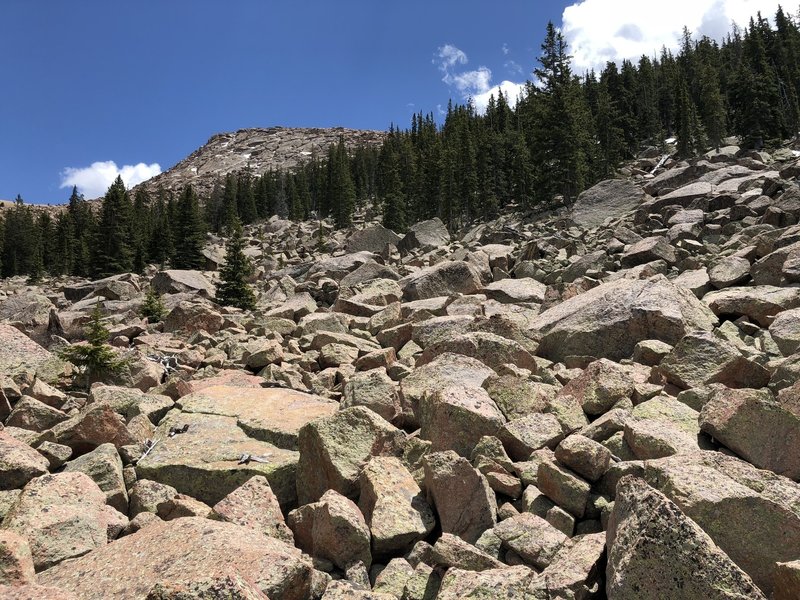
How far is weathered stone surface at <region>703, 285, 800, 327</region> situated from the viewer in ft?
36.6

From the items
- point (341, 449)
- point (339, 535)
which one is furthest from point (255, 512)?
point (341, 449)

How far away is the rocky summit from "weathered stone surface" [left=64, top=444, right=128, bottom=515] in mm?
24

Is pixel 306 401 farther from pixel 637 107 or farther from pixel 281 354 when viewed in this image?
pixel 637 107

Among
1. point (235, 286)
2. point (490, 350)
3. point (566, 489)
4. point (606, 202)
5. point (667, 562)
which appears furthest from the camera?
point (606, 202)

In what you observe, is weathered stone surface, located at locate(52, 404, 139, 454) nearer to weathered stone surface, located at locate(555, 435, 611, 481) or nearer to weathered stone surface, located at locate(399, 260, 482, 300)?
weathered stone surface, located at locate(555, 435, 611, 481)

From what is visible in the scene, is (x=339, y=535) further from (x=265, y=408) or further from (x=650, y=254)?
(x=650, y=254)

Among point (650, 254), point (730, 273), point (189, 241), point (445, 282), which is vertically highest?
point (189, 241)

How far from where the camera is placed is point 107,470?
6.12 metres

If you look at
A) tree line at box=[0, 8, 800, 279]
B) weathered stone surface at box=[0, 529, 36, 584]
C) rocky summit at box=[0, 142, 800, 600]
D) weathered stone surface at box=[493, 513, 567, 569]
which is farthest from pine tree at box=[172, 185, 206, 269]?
weathered stone surface at box=[493, 513, 567, 569]

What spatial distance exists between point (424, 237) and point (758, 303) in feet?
96.5

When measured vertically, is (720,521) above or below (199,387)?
below

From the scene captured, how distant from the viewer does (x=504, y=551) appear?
4801 mm

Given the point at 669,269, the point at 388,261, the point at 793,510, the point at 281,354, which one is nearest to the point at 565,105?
the point at 388,261

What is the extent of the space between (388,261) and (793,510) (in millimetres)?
32404
